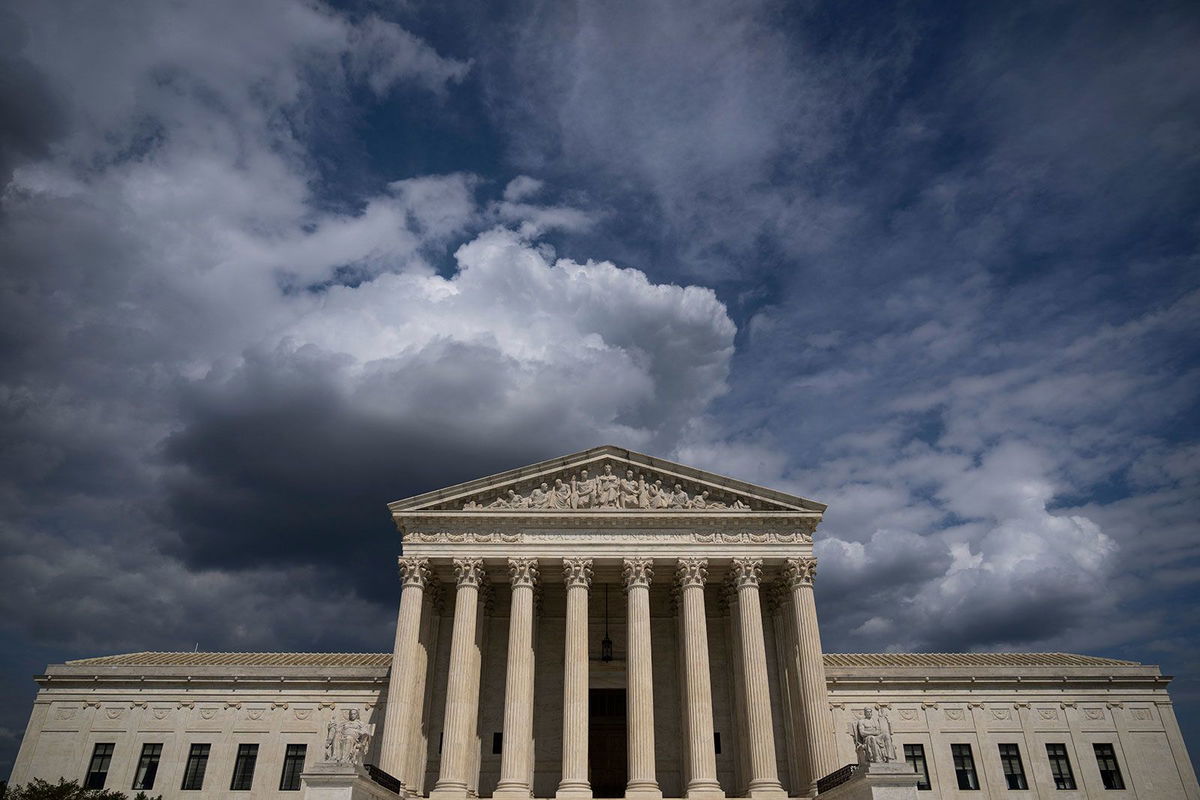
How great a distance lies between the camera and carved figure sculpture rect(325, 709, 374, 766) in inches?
1117

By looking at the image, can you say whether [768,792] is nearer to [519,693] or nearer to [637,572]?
[637,572]

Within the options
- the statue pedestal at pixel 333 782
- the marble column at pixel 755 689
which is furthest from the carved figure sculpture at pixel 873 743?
the statue pedestal at pixel 333 782

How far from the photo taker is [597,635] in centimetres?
4316

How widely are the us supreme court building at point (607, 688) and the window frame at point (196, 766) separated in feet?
0.27

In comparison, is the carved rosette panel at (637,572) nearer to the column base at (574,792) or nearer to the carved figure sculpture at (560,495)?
the carved figure sculpture at (560,495)

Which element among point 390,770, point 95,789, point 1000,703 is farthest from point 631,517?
point 95,789

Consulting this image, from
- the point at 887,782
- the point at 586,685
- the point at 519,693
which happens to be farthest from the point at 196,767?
the point at 887,782

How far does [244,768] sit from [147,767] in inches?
194

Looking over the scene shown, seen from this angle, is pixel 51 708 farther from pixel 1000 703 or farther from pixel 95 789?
pixel 1000 703

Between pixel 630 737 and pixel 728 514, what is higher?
pixel 728 514

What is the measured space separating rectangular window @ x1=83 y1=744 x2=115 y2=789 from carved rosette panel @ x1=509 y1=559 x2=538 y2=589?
75.7 feet

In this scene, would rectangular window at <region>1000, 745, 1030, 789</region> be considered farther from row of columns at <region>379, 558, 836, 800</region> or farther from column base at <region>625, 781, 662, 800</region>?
column base at <region>625, 781, 662, 800</region>

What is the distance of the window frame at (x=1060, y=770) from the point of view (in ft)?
133

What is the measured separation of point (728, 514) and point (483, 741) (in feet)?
54.0
